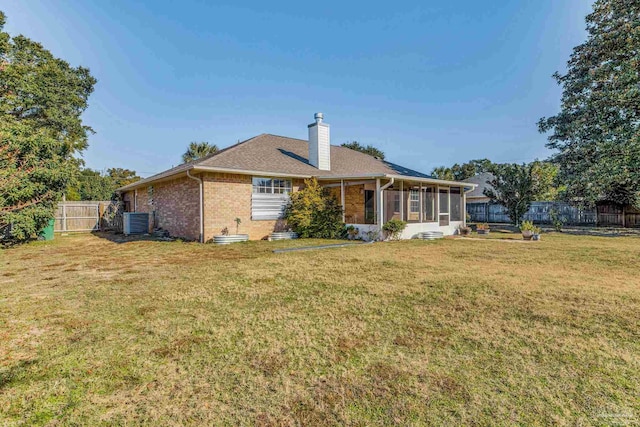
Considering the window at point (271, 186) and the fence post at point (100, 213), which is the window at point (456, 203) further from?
the fence post at point (100, 213)

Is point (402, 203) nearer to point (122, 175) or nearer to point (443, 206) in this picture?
point (443, 206)

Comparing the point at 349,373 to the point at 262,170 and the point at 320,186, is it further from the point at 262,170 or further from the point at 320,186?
the point at 320,186

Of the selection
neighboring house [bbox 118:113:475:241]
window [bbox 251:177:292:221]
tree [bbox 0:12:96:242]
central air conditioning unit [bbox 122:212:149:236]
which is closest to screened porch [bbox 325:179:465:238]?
neighboring house [bbox 118:113:475:241]

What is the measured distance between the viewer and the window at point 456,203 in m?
15.4

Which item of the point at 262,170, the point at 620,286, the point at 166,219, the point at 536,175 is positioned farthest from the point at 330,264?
the point at 536,175

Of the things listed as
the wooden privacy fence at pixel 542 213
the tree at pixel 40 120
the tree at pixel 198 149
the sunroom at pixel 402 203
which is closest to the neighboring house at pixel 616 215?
the wooden privacy fence at pixel 542 213

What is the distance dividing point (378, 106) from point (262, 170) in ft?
42.0

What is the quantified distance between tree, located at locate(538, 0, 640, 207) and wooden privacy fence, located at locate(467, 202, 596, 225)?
2.74 meters

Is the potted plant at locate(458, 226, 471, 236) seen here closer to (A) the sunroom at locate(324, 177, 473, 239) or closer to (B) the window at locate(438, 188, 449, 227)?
(A) the sunroom at locate(324, 177, 473, 239)

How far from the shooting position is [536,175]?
1697cm

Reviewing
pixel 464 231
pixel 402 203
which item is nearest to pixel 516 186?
pixel 464 231

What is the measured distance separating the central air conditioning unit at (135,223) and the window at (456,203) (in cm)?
1557

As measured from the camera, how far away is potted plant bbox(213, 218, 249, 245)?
10992mm

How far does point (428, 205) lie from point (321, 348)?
41.6 feet
